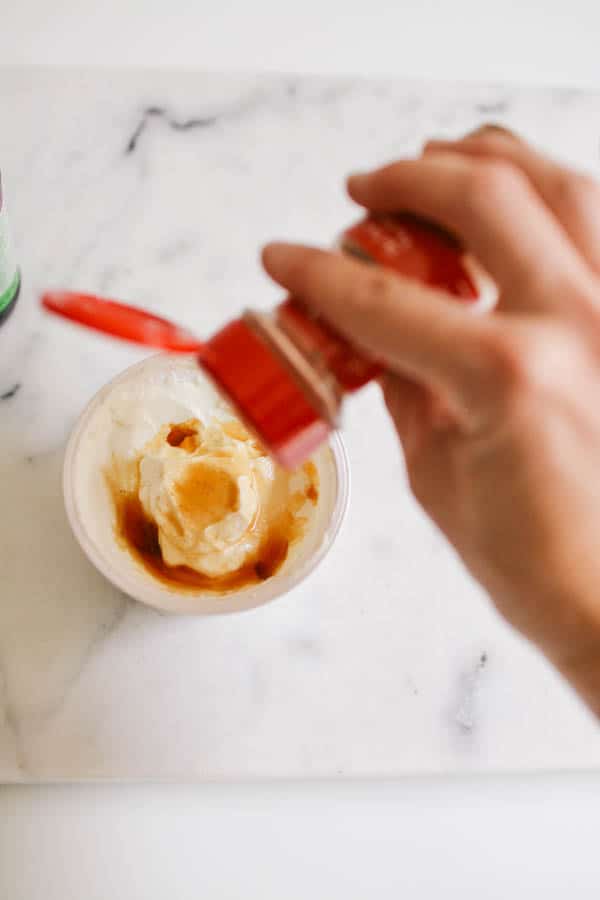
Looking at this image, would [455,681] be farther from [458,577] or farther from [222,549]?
[222,549]

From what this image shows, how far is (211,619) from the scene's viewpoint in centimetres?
62

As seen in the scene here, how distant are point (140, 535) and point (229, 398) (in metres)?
0.25

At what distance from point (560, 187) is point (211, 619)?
15.3 inches

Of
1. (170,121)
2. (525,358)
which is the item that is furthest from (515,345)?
(170,121)

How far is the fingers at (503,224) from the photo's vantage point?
36 cm

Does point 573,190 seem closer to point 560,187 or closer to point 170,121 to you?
point 560,187

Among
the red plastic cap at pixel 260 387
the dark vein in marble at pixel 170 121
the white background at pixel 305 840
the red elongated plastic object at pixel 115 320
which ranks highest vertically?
the red plastic cap at pixel 260 387

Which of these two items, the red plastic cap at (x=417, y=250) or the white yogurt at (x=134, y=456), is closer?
the red plastic cap at (x=417, y=250)

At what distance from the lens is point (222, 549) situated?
0.58m

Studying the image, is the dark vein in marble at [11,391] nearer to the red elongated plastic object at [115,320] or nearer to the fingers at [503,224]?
the red elongated plastic object at [115,320]

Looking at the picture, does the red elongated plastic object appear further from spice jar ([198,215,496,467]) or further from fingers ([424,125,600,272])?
fingers ([424,125,600,272])

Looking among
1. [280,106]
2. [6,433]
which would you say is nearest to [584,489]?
[6,433]

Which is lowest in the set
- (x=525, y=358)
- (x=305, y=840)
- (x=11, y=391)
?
(x=305, y=840)

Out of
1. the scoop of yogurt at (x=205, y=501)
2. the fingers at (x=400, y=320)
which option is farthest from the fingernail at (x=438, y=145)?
the scoop of yogurt at (x=205, y=501)
